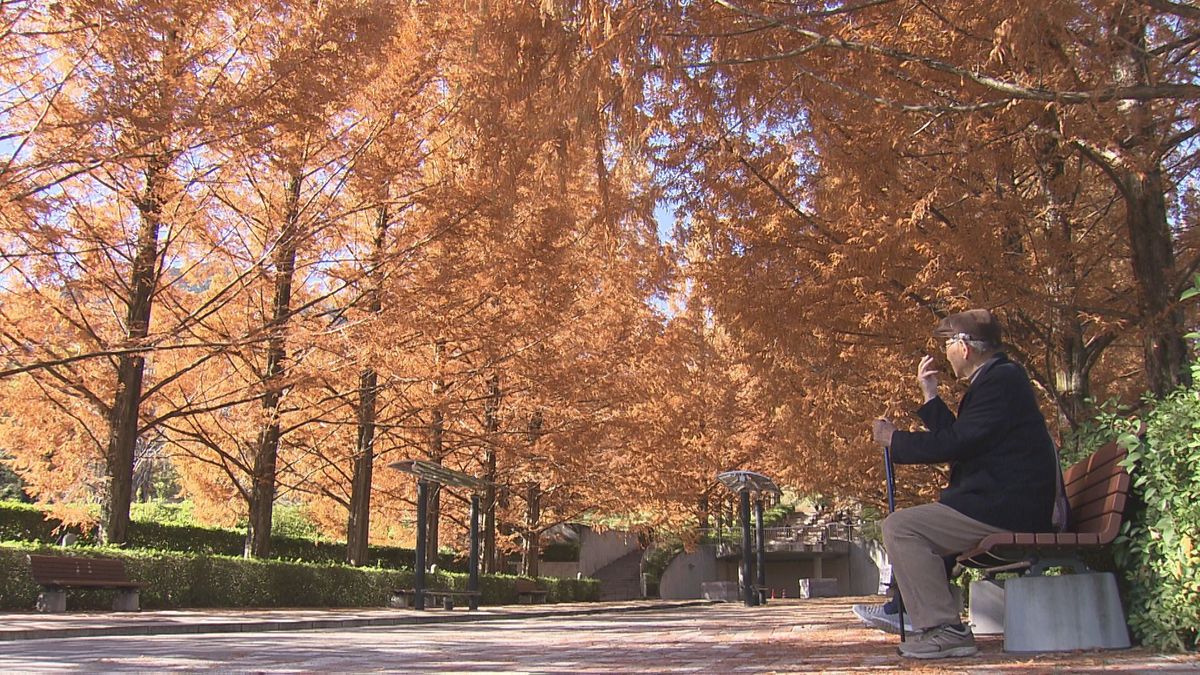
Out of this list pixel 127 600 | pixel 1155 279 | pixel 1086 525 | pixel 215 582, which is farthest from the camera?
pixel 215 582

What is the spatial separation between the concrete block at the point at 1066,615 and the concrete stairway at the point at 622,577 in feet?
109

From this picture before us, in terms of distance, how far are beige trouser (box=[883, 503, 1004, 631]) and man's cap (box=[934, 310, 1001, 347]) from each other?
805 mm

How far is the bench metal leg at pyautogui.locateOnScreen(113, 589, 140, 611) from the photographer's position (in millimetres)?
12195

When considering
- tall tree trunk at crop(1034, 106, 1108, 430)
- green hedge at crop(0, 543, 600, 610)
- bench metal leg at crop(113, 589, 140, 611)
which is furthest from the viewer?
bench metal leg at crop(113, 589, 140, 611)

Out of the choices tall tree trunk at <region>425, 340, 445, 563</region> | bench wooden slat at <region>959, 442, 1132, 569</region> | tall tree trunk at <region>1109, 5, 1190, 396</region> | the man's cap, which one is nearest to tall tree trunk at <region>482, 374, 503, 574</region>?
tall tree trunk at <region>425, 340, 445, 563</region>

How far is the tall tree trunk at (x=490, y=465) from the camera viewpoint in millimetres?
18484

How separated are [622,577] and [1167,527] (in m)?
37.9

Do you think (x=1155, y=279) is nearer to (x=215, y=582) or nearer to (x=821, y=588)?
(x=215, y=582)

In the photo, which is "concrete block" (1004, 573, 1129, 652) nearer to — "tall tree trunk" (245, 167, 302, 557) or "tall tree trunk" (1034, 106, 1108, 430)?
"tall tree trunk" (1034, 106, 1108, 430)

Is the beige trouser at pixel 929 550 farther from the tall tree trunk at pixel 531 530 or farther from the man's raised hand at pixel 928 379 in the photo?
the tall tree trunk at pixel 531 530

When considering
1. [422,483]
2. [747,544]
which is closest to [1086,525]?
[422,483]

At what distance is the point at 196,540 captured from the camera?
25.2 meters

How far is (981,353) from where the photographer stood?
14.9 feet

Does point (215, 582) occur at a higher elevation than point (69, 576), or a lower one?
lower
